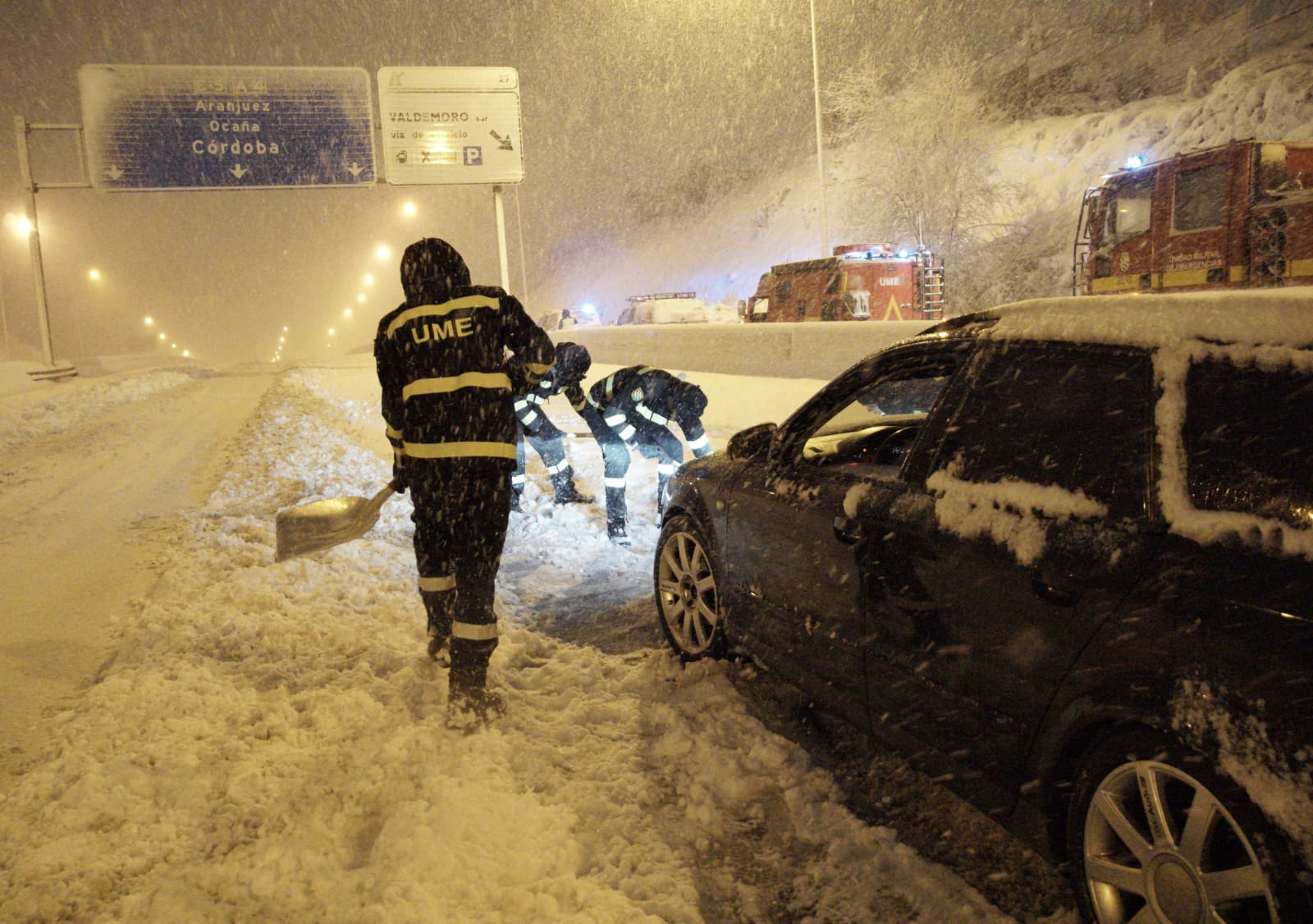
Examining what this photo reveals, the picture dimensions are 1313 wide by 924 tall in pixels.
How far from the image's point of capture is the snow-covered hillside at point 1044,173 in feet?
82.4

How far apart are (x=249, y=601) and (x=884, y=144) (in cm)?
4384

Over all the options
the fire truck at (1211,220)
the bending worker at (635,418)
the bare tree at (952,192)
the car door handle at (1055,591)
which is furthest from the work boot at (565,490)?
the bare tree at (952,192)

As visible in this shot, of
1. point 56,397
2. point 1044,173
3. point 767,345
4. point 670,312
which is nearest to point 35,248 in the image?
point 56,397

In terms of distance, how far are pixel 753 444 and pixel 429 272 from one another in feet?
4.89

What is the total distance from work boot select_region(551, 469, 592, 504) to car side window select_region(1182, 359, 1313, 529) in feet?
19.8

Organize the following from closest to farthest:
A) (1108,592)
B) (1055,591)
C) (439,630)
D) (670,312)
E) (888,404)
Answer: (1108,592) → (1055,591) → (439,630) → (888,404) → (670,312)

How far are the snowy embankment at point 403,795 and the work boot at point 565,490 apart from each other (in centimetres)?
295

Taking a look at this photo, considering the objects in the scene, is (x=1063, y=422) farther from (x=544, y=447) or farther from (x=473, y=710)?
(x=544, y=447)

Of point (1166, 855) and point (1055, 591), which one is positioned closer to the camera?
point (1166, 855)

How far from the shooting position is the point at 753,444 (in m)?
3.83

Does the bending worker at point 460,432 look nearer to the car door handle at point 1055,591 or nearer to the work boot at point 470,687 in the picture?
the work boot at point 470,687

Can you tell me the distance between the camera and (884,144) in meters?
43.3

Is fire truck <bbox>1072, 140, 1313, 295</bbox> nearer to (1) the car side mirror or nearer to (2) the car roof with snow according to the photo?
(1) the car side mirror

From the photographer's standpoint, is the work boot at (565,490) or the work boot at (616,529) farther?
the work boot at (565,490)
